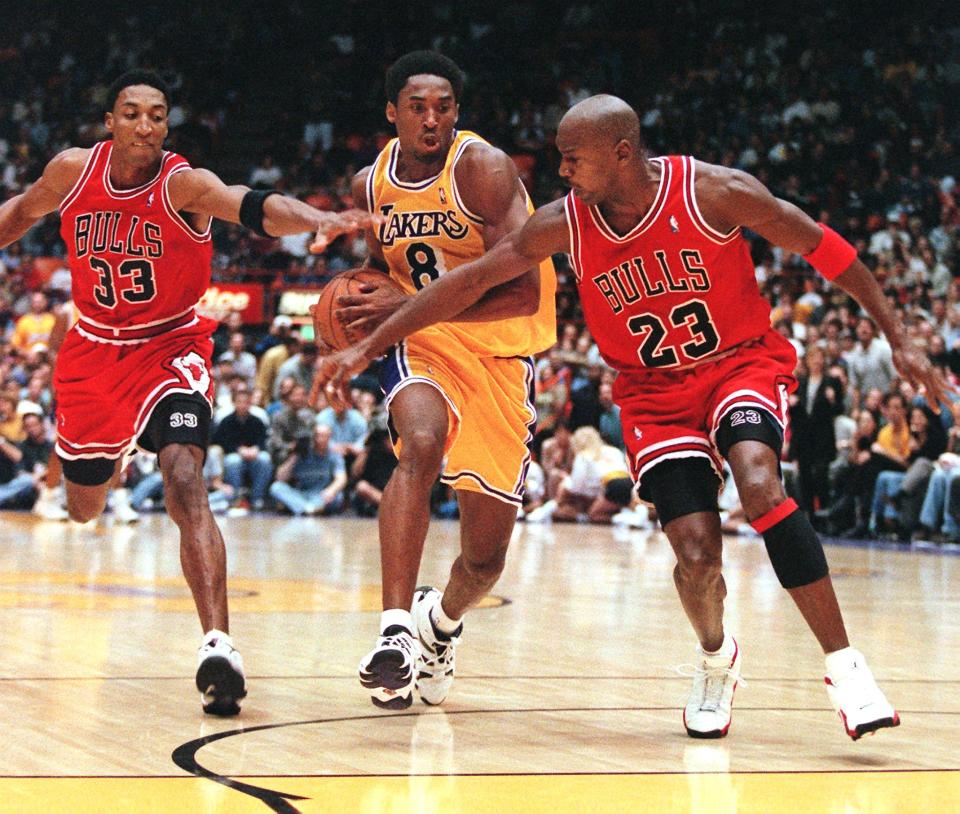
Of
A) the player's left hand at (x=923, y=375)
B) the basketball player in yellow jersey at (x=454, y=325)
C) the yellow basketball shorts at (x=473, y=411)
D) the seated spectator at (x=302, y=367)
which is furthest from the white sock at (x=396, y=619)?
the seated spectator at (x=302, y=367)

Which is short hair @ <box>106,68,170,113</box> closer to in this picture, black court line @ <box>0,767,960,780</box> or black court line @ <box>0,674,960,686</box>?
black court line @ <box>0,674,960,686</box>

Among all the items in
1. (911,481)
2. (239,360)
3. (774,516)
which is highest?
(239,360)

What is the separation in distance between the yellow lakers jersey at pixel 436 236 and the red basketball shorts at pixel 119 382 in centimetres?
81

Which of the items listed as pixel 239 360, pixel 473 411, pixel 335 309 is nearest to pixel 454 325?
pixel 473 411

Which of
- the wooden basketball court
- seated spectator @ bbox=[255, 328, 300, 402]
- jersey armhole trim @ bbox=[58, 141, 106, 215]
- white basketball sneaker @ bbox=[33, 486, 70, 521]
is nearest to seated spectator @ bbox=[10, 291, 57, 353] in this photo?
seated spectator @ bbox=[255, 328, 300, 402]

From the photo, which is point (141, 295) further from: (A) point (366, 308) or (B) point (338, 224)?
(B) point (338, 224)

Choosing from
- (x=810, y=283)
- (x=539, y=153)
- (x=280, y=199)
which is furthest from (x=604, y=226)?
(x=539, y=153)

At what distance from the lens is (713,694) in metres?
4.72

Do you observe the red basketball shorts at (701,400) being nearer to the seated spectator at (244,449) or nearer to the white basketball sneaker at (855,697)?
the white basketball sneaker at (855,697)

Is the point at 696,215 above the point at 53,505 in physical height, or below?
above

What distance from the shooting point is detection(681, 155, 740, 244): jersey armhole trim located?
4691 millimetres

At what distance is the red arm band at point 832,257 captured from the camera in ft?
15.3

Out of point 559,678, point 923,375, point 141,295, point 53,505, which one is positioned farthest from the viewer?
point 53,505

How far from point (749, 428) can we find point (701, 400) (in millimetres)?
242
